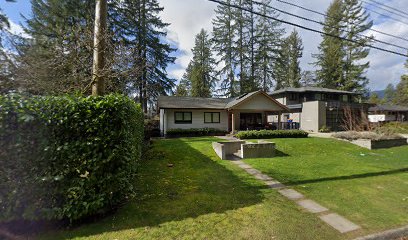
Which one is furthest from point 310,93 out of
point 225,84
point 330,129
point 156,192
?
point 156,192

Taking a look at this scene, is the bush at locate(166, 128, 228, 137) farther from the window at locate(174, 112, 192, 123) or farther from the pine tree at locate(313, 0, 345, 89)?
the pine tree at locate(313, 0, 345, 89)

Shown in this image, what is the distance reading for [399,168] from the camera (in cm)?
780

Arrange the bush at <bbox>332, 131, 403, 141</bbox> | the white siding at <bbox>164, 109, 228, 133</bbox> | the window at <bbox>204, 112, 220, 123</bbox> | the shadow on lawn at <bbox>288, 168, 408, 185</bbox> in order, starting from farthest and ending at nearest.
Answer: the window at <bbox>204, 112, 220, 123</bbox> < the white siding at <bbox>164, 109, 228, 133</bbox> < the bush at <bbox>332, 131, 403, 141</bbox> < the shadow on lawn at <bbox>288, 168, 408, 185</bbox>

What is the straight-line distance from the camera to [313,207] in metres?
4.33

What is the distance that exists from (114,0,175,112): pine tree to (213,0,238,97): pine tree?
439 inches

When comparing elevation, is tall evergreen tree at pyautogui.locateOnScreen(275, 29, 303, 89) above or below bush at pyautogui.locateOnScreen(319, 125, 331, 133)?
above

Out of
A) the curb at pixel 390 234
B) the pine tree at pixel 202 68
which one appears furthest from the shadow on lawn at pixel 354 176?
the pine tree at pixel 202 68

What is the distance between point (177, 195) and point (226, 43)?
34856 mm

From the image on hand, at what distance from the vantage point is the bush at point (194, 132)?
1769 cm

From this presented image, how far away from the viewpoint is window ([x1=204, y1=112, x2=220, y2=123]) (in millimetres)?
20156

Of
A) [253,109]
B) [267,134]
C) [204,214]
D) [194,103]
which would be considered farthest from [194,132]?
[204,214]

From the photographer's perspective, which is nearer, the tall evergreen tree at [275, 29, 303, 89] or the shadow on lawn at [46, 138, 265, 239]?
the shadow on lawn at [46, 138, 265, 239]

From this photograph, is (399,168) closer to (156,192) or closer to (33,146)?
(156,192)

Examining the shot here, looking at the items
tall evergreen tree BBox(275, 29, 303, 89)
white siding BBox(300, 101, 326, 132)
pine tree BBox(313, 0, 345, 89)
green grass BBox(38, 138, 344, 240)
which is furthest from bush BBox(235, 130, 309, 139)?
pine tree BBox(313, 0, 345, 89)
